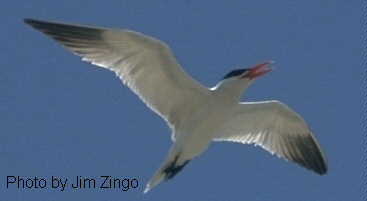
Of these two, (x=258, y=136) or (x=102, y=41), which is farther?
(x=258, y=136)

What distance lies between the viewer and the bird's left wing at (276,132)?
1728cm

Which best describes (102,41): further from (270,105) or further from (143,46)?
(270,105)

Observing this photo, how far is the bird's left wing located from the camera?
56.7 ft

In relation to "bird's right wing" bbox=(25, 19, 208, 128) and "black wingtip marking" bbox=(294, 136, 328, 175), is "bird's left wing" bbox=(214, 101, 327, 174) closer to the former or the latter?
"black wingtip marking" bbox=(294, 136, 328, 175)

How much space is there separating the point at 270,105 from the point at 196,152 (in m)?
1.35

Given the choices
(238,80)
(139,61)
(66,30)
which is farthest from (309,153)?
(66,30)

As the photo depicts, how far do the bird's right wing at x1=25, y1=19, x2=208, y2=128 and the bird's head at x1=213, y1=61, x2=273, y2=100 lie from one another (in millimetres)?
243

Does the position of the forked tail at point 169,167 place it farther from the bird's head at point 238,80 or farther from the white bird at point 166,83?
the bird's head at point 238,80

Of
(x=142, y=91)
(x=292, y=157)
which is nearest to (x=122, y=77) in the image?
(x=142, y=91)

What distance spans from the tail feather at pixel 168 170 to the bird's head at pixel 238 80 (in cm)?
95

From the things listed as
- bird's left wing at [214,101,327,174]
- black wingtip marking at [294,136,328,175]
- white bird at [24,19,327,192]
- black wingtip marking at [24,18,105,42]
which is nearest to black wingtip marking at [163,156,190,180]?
white bird at [24,19,327,192]

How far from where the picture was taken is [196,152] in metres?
16.4

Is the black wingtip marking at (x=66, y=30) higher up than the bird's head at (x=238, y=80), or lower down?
higher up

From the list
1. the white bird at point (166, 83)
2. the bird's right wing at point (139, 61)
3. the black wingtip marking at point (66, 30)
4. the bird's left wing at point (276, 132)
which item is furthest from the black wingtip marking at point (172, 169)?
the black wingtip marking at point (66, 30)
